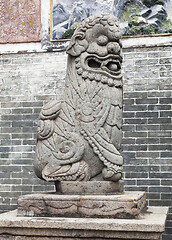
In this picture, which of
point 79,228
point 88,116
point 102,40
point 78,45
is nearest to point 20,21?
point 78,45

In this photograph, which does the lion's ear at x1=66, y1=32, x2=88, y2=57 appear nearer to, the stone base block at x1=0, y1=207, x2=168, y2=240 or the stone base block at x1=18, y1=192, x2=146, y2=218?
the stone base block at x1=18, y1=192, x2=146, y2=218

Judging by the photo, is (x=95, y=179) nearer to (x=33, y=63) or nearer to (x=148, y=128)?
(x=148, y=128)

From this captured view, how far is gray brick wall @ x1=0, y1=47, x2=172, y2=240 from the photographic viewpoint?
7227 mm

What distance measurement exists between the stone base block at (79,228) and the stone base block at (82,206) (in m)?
0.09

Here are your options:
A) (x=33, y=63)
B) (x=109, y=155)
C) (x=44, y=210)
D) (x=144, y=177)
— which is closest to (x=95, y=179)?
(x=109, y=155)

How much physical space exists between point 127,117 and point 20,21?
2732mm

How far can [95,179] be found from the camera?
13.7 ft

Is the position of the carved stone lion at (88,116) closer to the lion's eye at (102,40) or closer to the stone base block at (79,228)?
the lion's eye at (102,40)

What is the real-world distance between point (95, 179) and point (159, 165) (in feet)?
10.6

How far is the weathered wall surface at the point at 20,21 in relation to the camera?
315 inches

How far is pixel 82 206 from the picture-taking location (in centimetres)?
385

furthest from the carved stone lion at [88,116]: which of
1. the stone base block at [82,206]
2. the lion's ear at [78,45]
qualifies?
the stone base block at [82,206]

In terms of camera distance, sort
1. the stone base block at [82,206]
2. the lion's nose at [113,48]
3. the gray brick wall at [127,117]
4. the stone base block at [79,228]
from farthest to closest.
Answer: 1. the gray brick wall at [127,117]
2. the lion's nose at [113,48]
3. the stone base block at [82,206]
4. the stone base block at [79,228]

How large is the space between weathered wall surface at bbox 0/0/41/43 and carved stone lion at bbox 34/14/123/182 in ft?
12.4
